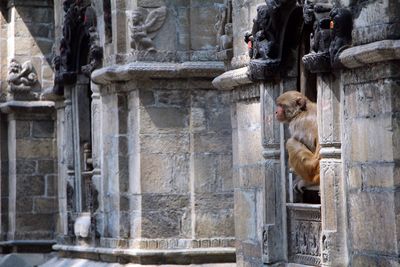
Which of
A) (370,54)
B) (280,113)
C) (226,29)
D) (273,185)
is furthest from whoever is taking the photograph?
(226,29)

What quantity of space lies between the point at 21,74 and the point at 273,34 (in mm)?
8387

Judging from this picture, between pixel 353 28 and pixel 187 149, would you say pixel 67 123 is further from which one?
pixel 353 28

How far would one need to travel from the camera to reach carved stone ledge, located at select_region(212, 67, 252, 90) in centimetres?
1202

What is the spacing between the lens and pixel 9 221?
19766 mm

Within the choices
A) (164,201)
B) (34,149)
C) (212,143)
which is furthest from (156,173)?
(34,149)

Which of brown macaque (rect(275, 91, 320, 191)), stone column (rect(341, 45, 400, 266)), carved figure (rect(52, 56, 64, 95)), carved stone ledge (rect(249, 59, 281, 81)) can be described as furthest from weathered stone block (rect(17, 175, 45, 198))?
stone column (rect(341, 45, 400, 266))

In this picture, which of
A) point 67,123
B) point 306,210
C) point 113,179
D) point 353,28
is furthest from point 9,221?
point 353,28

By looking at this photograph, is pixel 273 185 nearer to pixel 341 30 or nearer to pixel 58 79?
pixel 341 30

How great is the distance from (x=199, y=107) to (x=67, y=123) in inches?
119

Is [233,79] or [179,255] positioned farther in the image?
[179,255]

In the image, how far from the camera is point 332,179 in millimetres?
10289

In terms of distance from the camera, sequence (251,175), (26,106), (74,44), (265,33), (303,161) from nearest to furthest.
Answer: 1. (303,161)
2. (265,33)
3. (251,175)
4. (74,44)
5. (26,106)

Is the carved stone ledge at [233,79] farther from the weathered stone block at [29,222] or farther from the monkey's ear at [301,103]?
the weathered stone block at [29,222]

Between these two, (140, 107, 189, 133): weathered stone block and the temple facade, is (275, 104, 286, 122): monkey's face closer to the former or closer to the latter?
the temple facade
